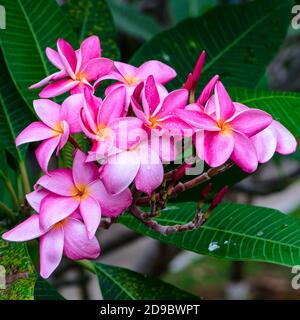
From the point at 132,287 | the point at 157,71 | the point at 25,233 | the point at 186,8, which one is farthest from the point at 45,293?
the point at 186,8

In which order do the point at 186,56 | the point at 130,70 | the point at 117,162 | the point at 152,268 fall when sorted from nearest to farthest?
the point at 117,162 < the point at 130,70 < the point at 186,56 < the point at 152,268

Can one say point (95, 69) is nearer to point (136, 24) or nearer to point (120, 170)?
point (120, 170)

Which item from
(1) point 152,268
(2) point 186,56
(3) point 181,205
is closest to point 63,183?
(3) point 181,205

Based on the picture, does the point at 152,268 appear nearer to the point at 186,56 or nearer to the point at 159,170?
the point at 186,56

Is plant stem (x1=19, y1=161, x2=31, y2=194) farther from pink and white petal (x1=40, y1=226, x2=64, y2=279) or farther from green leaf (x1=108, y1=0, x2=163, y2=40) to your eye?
green leaf (x1=108, y1=0, x2=163, y2=40)

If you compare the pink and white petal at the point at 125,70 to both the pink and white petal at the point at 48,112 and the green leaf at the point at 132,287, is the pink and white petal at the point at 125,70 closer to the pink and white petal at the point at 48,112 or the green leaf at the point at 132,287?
the pink and white petal at the point at 48,112

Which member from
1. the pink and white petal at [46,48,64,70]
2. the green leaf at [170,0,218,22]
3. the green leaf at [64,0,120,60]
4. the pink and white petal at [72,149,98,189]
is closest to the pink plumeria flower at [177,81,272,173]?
the pink and white petal at [72,149,98,189]
